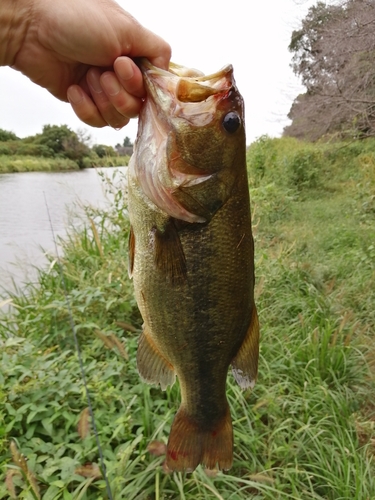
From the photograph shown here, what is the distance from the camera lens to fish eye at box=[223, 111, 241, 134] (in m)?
1.40

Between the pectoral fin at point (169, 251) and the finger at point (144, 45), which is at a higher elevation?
the finger at point (144, 45)

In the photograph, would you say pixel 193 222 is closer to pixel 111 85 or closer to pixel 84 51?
pixel 111 85

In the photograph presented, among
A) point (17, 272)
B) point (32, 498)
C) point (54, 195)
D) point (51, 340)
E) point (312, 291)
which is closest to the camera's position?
point (32, 498)

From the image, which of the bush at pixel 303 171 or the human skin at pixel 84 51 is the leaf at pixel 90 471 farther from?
the bush at pixel 303 171

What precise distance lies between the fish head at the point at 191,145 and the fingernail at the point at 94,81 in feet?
0.80

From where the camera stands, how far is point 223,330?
1.52 metres

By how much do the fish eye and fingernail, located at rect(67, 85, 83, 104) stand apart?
0.62 meters

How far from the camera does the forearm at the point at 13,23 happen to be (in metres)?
1.55

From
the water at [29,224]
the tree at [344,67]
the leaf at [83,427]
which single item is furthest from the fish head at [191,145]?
the tree at [344,67]

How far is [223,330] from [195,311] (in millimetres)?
127

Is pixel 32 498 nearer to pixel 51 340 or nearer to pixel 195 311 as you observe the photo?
pixel 195 311

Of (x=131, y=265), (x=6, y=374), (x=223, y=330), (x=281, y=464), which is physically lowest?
(x=281, y=464)

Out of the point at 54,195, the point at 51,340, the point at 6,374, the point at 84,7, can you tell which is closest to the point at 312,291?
the point at 51,340

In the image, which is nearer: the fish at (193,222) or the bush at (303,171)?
the fish at (193,222)
